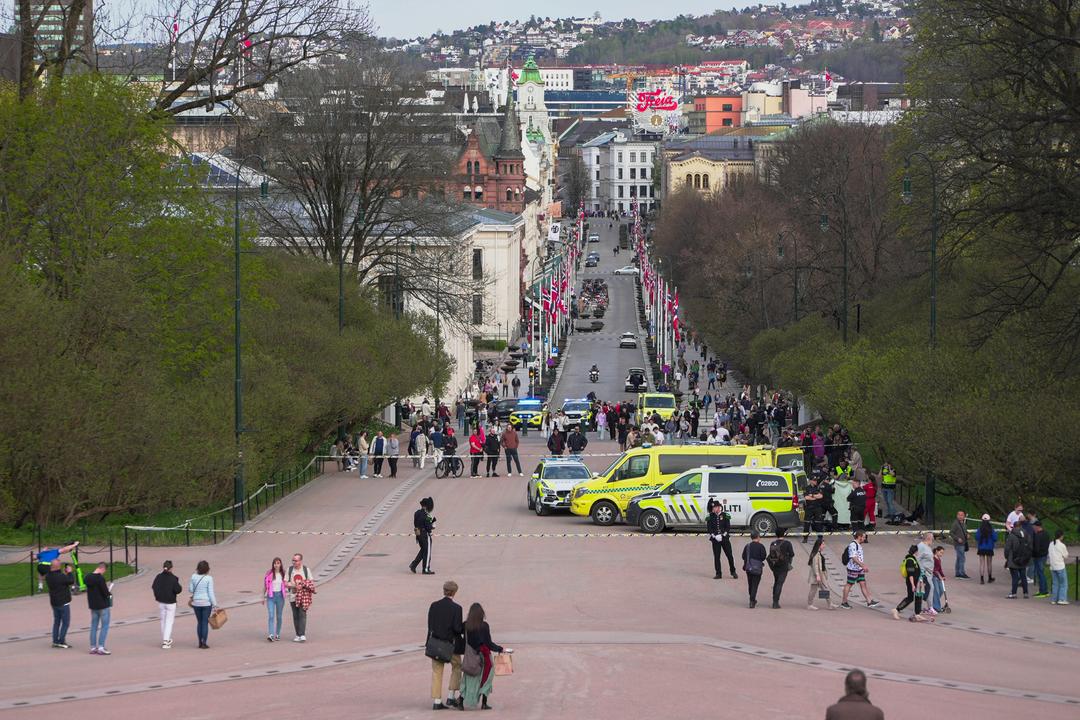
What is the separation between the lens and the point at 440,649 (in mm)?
18797

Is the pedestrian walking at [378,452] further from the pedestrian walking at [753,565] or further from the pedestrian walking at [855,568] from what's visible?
the pedestrian walking at [855,568]

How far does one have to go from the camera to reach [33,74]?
38250 millimetres

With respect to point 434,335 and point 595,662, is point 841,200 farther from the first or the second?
point 595,662

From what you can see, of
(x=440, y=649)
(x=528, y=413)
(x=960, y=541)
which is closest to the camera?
(x=440, y=649)

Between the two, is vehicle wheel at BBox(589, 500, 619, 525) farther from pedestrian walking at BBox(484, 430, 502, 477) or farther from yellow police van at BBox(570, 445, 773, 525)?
pedestrian walking at BBox(484, 430, 502, 477)

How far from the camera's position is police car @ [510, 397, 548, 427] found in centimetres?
6481

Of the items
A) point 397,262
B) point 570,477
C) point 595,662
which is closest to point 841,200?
point 397,262

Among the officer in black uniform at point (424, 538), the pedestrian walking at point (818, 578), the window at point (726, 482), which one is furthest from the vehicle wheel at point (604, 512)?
the pedestrian walking at point (818, 578)

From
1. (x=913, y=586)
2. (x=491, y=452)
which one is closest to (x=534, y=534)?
(x=491, y=452)

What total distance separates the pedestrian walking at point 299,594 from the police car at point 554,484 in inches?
590

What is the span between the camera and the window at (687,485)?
3516cm

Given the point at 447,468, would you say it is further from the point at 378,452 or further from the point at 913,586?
the point at 913,586

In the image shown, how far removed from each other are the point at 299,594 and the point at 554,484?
15419mm

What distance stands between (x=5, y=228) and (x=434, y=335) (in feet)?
84.4
